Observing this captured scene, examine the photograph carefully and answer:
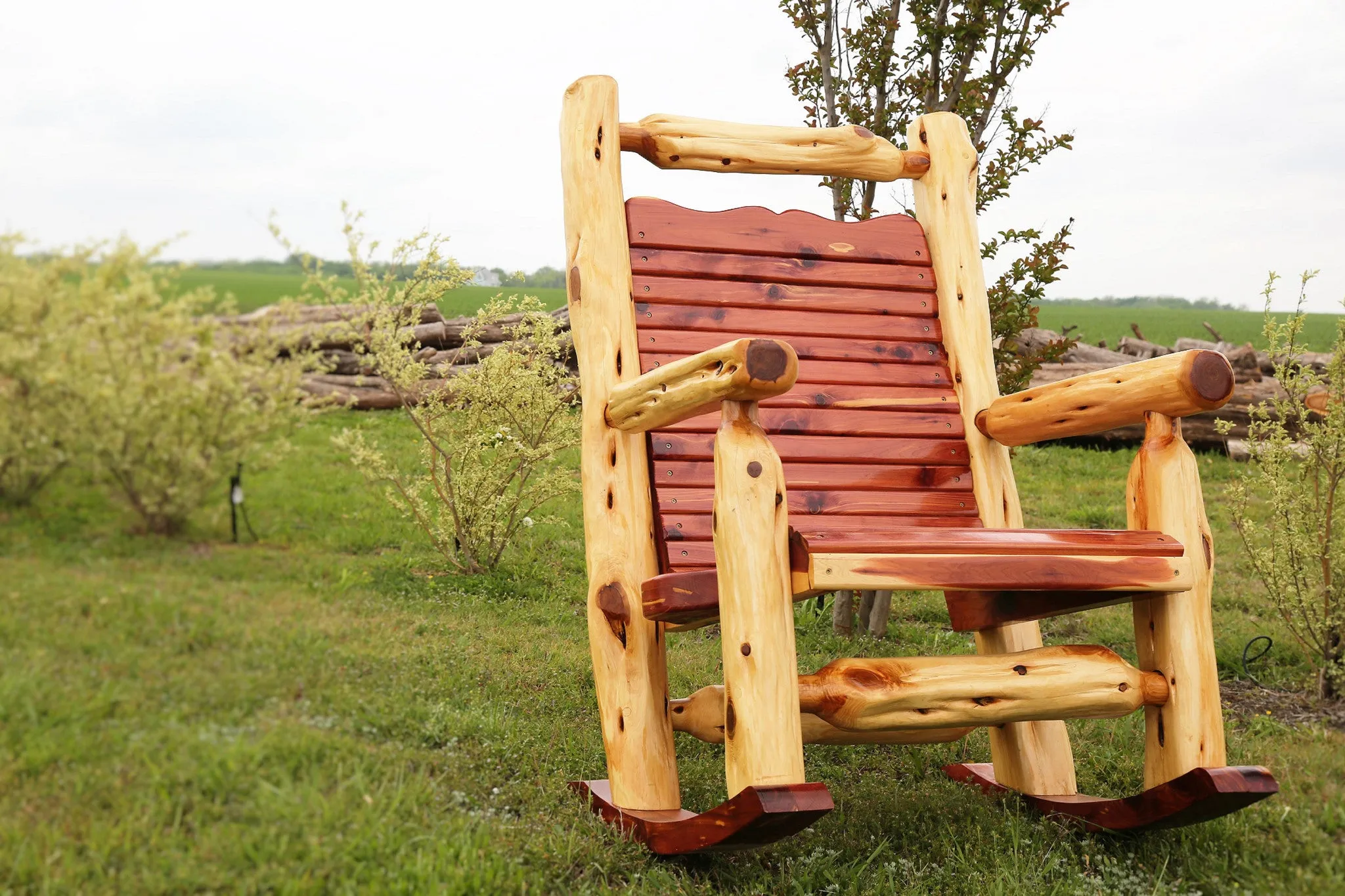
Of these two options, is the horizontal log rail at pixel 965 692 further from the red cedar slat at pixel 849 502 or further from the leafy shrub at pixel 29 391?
the leafy shrub at pixel 29 391

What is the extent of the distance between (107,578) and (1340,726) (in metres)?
A: 3.80

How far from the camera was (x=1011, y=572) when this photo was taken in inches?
87.4

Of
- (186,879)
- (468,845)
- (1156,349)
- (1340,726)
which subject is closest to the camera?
(186,879)

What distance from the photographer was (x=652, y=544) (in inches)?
109

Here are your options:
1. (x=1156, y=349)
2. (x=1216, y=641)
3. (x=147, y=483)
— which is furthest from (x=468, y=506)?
(x=1156, y=349)

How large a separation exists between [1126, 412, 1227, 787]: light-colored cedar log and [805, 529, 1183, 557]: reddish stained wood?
93 mm

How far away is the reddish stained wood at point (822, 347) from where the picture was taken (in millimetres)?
2982

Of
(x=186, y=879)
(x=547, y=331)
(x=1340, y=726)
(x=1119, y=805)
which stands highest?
(x=547, y=331)

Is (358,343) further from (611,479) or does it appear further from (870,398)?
(870,398)

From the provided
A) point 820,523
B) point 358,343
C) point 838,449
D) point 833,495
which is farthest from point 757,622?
point 358,343

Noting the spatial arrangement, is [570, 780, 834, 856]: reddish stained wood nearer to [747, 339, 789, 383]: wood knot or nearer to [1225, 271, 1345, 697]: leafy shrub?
[747, 339, 789, 383]: wood knot

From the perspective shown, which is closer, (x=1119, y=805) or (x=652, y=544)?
(x=1119, y=805)

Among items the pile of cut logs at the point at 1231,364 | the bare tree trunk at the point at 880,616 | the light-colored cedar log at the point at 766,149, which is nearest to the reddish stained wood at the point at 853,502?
the light-colored cedar log at the point at 766,149

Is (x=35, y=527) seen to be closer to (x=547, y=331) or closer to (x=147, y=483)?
(x=147, y=483)
